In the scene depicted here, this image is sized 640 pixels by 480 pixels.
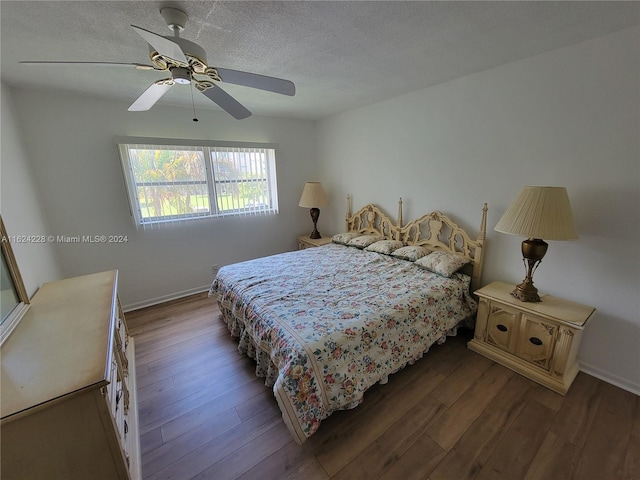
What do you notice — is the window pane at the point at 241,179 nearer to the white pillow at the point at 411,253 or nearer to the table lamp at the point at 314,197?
the table lamp at the point at 314,197

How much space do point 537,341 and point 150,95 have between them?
3.26 meters

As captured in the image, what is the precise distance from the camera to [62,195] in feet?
8.59

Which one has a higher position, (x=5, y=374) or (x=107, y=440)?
(x=5, y=374)

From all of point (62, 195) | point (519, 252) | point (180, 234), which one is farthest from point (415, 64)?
point (62, 195)

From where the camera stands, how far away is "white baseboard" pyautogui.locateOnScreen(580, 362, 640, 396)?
5.95 ft

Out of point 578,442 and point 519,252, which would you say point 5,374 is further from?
point 519,252

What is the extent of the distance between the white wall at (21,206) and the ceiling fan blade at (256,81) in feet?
5.37

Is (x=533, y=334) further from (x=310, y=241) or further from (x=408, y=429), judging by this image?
(x=310, y=241)

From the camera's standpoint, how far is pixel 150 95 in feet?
5.73

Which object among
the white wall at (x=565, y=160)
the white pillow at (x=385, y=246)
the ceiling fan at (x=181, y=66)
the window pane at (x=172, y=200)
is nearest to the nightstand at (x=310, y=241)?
the white pillow at (x=385, y=246)

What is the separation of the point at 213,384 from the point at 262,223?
2.42 metres

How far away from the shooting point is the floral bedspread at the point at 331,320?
1.49 metres

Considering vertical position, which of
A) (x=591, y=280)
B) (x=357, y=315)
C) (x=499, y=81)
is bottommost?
(x=357, y=315)

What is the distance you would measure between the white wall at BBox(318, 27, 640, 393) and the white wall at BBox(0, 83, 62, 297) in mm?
3439
